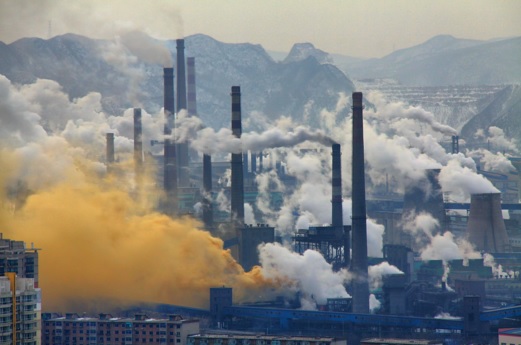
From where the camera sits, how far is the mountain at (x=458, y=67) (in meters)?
157

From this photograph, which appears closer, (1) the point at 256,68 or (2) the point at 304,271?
(2) the point at 304,271

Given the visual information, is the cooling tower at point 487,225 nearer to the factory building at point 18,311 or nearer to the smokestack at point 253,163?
the smokestack at point 253,163

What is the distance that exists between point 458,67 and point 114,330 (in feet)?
391

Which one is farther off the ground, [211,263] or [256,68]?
[256,68]

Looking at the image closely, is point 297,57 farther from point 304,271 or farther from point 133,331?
point 133,331

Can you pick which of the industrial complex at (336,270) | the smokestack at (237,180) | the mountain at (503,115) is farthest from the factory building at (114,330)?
the mountain at (503,115)

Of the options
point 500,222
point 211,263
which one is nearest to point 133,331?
point 211,263

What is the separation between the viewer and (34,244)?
55188mm

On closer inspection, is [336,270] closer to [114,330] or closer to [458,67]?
[114,330]

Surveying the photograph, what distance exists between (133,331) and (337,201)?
946 inches

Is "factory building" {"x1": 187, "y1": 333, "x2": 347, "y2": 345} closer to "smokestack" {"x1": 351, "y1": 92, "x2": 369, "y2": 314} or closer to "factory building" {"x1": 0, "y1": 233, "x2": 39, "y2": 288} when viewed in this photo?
"factory building" {"x1": 0, "y1": 233, "x2": 39, "y2": 288}

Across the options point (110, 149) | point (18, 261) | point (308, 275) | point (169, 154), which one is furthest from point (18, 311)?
point (110, 149)

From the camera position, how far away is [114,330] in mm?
45000

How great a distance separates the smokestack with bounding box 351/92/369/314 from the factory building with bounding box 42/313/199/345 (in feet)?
46.7
